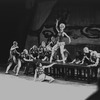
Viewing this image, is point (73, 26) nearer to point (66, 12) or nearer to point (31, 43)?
point (66, 12)

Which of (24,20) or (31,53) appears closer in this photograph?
(31,53)

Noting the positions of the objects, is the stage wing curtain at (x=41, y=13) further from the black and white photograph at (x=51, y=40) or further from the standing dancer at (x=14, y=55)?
the standing dancer at (x=14, y=55)

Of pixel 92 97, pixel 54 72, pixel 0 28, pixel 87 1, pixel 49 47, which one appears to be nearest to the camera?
pixel 92 97

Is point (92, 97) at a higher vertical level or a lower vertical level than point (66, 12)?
lower

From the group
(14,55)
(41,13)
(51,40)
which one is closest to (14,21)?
(41,13)

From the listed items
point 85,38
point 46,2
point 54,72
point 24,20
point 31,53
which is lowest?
point 54,72

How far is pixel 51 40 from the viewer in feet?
42.5

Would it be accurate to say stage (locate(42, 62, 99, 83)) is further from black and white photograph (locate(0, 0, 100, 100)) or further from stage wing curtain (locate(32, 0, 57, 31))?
stage wing curtain (locate(32, 0, 57, 31))

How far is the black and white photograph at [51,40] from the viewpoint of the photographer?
9.95m

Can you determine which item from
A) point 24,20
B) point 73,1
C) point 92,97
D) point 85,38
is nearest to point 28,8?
point 24,20

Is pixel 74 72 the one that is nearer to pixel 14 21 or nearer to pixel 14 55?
pixel 14 55

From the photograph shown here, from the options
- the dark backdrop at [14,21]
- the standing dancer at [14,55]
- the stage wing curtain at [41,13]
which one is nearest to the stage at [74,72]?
the standing dancer at [14,55]

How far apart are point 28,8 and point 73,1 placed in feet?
9.24

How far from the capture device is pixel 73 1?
45.0 feet
